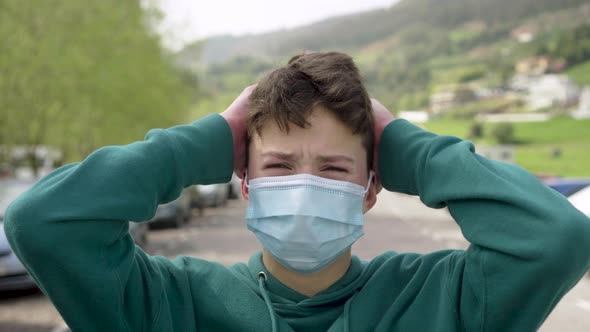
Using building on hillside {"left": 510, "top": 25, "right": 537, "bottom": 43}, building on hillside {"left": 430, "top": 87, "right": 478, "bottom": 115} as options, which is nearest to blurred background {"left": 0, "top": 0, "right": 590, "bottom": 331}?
building on hillside {"left": 430, "top": 87, "right": 478, "bottom": 115}

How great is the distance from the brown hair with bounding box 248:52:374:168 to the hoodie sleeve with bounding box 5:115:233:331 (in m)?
0.37

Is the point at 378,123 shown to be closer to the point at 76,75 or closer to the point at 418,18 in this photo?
the point at 76,75

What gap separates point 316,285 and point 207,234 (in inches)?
649

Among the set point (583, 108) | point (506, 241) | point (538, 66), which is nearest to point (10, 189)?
point (506, 241)

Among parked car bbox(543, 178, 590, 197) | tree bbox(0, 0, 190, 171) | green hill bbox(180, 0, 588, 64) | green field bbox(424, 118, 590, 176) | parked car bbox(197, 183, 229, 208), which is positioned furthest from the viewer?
green hill bbox(180, 0, 588, 64)

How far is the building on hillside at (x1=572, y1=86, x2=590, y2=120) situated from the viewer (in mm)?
73812

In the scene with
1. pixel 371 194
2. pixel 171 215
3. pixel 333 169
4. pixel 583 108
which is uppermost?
pixel 333 169

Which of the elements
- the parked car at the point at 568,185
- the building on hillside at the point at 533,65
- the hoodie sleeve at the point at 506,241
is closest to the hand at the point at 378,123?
the hoodie sleeve at the point at 506,241

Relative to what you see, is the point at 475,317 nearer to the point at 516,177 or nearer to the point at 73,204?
the point at 516,177

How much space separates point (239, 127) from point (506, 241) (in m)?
0.98

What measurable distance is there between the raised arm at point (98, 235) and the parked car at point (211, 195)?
79.9 feet

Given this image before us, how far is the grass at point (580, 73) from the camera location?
3152 inches

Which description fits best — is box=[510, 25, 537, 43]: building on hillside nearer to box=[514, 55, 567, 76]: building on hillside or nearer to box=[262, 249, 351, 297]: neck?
box=[514, 55, 567, 76]: building on hillside

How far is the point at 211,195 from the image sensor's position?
2966 centimetres
